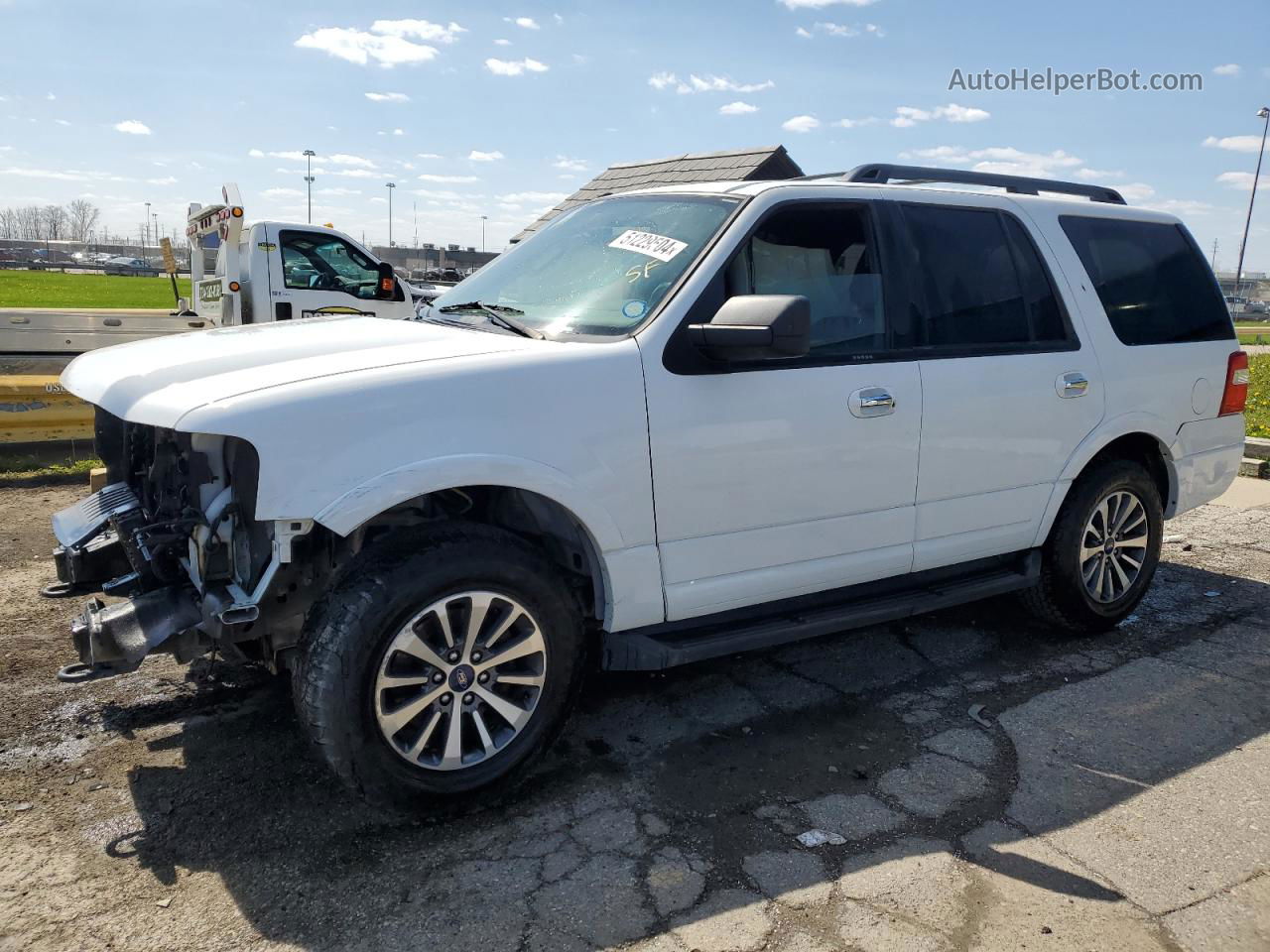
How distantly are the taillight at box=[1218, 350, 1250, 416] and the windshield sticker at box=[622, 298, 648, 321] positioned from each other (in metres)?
3.45

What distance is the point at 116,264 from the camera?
78.5 metres

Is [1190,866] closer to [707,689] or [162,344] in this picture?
[707,689]

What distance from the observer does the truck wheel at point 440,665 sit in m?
2.91

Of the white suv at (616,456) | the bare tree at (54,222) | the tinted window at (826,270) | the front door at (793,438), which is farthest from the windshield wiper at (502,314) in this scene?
the bare tree at (54,222)

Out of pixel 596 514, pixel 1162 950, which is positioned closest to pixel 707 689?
pixel 596 514

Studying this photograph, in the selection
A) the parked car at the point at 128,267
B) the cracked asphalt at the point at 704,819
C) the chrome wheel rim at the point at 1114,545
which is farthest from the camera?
the parked car at the point at 128,267

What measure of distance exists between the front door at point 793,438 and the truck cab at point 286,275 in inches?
303

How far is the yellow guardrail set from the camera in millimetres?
7723

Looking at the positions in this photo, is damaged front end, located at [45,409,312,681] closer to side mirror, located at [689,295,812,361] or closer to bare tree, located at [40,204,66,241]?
side mirror, located at [689,295,812,361]

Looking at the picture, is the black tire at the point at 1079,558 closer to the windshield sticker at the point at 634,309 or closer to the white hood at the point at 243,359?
the windshield sticker at the point at 634,309

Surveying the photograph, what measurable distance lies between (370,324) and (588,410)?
1.14 m

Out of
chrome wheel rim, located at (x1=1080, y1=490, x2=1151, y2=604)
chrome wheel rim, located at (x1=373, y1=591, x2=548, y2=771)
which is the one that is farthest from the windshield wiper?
chrome wheel rim, located at (x1=1080, y1=490, x2=1151, y2=604)

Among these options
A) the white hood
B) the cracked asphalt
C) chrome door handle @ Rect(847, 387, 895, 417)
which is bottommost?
the cracked asphalt

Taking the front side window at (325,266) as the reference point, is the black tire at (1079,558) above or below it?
below
